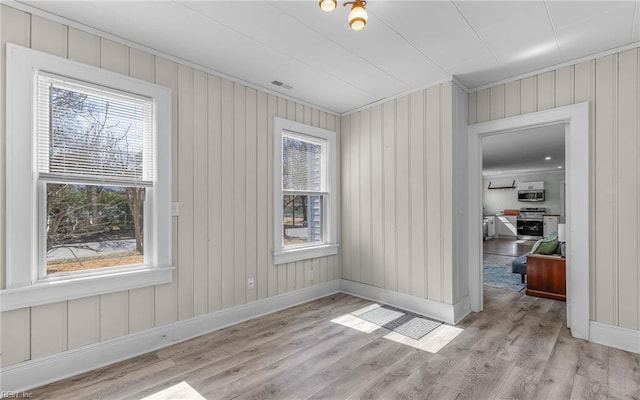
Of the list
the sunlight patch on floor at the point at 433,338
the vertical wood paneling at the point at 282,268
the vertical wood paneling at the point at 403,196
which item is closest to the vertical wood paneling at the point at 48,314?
the vertical wood paneling at the point at 282,268

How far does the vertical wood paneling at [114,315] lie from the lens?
2391 mm

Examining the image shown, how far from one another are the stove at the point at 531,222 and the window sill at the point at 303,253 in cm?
1000

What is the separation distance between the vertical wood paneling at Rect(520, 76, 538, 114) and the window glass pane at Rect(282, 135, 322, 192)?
2.49m

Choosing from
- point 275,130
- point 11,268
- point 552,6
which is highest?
point 552,6

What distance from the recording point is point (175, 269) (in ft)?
9.13

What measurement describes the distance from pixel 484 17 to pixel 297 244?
3075mm

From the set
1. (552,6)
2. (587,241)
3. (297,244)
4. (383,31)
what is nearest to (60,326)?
(297,244)

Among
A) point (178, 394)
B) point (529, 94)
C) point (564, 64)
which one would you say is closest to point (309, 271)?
point (178, 394)

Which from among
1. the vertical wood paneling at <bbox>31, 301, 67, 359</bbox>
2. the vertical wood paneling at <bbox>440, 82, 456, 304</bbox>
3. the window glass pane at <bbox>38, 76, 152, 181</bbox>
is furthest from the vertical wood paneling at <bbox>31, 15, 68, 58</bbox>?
the vertical wood paneling at <bbox>440, 82, 456, 304</bbox>

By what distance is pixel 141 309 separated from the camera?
258cm

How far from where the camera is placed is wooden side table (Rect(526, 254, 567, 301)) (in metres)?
4.04

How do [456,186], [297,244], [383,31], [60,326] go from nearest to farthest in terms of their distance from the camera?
[60,326] → [383,31] → [456,186] → [297,244]

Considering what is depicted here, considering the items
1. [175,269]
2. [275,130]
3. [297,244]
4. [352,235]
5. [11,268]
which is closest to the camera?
[11,268]

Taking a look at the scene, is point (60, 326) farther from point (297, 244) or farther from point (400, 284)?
point (400, 284)
